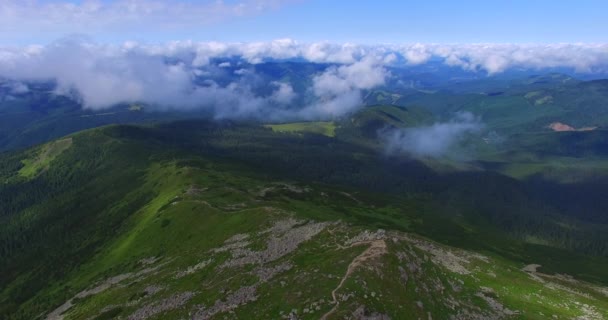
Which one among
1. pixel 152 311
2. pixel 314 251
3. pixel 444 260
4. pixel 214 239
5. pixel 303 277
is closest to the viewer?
pixel 303 277

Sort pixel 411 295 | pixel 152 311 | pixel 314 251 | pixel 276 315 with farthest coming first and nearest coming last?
pixel 314 251
pixel 152 311
pixel 411 295
pixel 276 315

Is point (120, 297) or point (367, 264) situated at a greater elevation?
point (367, 264)

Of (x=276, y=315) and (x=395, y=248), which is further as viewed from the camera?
(x=395, y=248)

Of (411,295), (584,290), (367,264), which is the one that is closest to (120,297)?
(367,264)

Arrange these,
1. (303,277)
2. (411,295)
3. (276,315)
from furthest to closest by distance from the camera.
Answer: (303,277) → (411,295) → (276,315)

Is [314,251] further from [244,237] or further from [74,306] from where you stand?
[74,306]

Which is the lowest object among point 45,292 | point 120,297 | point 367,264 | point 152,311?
point 45,292

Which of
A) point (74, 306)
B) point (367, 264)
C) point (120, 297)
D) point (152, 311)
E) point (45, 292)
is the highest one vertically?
point (367, 264)

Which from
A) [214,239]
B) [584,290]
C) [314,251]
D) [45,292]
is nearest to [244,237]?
[214,239]

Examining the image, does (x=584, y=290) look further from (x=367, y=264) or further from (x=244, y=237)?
(x=244, y=237)
